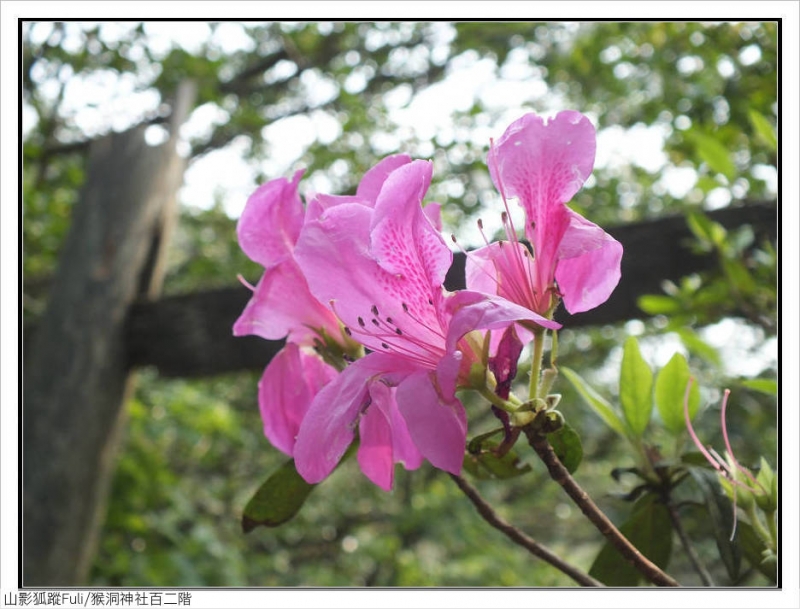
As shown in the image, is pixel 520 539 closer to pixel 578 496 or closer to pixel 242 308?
pixel 578 496

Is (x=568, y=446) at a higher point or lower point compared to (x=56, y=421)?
higher

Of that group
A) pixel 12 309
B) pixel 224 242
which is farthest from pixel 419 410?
pixel 224 242

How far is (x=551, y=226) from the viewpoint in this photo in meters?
0.42

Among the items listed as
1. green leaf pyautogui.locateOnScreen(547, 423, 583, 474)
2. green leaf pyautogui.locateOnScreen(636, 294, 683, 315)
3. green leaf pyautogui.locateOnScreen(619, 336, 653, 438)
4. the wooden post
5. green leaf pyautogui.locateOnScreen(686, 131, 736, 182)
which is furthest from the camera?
the wooden post

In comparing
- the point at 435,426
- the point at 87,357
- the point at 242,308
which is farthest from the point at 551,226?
the point at 87,357

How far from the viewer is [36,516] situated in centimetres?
166

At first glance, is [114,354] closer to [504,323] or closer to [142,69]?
[142,69]

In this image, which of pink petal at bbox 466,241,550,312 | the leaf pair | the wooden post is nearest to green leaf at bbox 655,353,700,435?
the leaf pair

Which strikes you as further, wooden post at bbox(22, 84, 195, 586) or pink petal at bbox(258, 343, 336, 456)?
wooden post at bbox(22, 84, 195, 586)

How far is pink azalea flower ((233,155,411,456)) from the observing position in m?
0.47

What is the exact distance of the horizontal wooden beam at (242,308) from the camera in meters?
1.29

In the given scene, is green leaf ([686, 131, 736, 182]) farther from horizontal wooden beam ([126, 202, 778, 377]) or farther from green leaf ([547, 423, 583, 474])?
green leaf ([547, 423, 583, 474])

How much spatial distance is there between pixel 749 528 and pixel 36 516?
160 cm

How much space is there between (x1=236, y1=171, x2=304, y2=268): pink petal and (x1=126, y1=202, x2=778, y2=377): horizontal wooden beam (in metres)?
0.50
